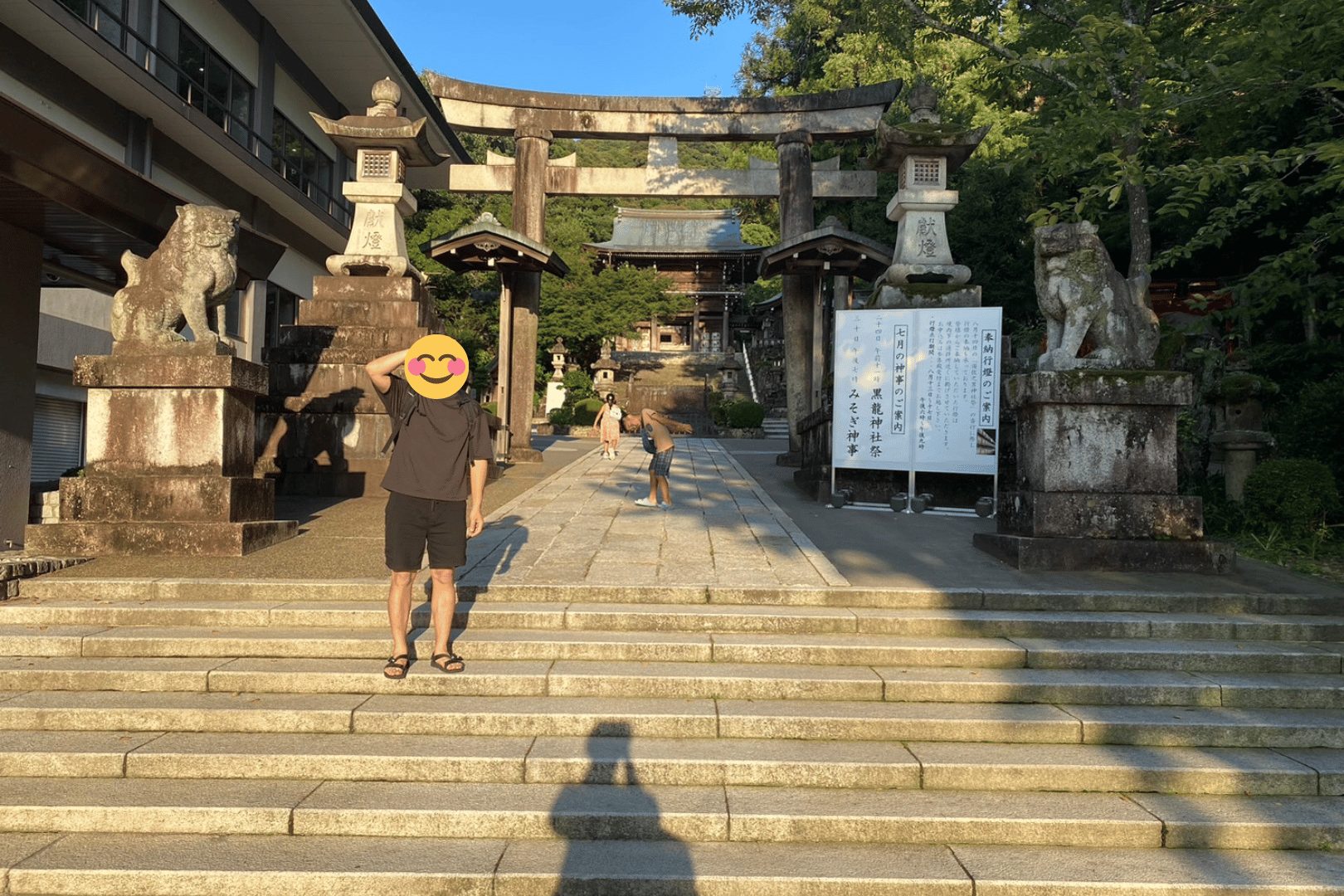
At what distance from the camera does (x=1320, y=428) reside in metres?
9.47

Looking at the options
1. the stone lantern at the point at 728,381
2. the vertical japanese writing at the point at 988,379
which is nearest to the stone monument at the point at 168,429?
the vertical japanese writing at the point at 988,379

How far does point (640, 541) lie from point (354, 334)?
5.51 m

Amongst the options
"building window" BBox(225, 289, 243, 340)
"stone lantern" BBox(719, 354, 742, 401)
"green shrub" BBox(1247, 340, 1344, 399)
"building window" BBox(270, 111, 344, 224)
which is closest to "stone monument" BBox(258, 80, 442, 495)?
"building window" BBox(225, 289, 243, 340)

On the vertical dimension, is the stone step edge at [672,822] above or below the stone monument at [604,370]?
below

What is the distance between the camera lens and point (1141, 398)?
250 inches

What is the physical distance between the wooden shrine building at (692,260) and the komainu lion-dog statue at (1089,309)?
29.4 m

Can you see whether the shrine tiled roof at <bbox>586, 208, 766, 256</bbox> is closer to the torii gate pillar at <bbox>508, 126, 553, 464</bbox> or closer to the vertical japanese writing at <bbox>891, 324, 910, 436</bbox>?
the torii gate pillar at <bbox>508, 126, 553, 464</bbox>

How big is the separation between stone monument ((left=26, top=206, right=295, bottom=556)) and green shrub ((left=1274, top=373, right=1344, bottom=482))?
1148 cm

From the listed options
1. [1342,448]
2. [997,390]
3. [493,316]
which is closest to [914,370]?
[997,390]

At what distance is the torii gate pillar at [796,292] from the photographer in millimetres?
14453

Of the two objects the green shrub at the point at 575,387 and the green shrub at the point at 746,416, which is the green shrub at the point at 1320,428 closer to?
the green shrub at the point at 746,416

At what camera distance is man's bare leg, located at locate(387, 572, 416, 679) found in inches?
168

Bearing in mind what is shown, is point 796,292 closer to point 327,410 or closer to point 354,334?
point 354,334

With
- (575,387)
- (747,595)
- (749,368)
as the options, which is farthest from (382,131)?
(749,368)
